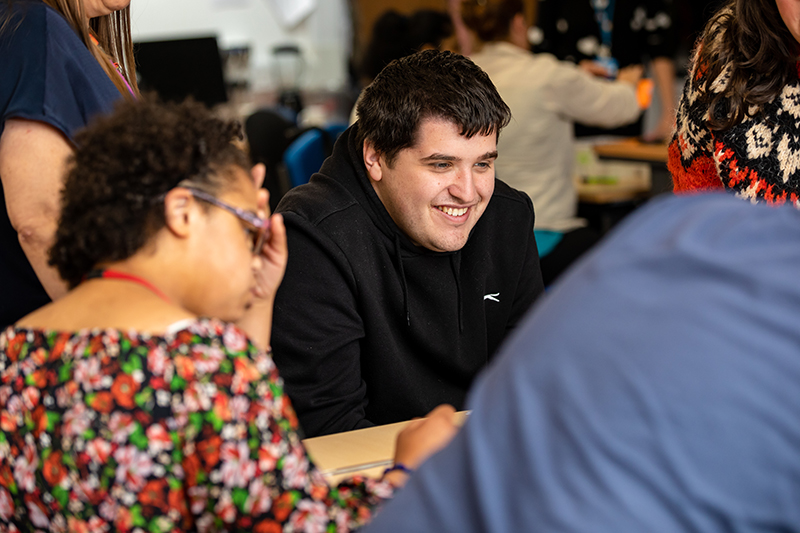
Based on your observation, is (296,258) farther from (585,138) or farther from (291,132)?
(585,138)

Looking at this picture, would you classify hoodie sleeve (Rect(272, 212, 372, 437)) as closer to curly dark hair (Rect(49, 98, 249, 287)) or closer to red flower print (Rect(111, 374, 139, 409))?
curly dark hair (Rect(49, 98, 249, 287))

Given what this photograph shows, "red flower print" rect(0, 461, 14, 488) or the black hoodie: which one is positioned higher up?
"red flower print" rect(0, 461, 14, 488)

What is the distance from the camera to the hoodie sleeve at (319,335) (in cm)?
142

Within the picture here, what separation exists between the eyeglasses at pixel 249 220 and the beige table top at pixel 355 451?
35 centimetres

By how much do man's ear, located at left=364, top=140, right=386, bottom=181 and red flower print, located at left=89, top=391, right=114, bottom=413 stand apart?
0.97m

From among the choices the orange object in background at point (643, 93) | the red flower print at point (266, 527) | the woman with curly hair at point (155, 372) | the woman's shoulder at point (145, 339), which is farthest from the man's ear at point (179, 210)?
the orange object in background at point (643, 93)

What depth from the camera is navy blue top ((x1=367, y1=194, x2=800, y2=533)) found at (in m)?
0.49

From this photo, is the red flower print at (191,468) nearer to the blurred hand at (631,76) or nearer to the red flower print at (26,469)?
the red flower print at (26,469)

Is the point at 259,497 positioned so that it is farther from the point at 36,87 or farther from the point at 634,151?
the point at 634,151

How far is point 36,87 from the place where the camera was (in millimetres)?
1244

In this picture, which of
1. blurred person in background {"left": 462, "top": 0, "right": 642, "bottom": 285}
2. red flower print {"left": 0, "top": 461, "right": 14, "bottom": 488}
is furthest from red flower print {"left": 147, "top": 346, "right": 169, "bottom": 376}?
blurred person in background {"left": 462, "top": 0, "right": 642, "bottom": 285}

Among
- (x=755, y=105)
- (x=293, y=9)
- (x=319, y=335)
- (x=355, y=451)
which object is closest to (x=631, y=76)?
(x=755, y=105)

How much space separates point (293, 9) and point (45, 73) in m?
5.87

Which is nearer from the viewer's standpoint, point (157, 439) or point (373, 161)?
point (157, 439)
